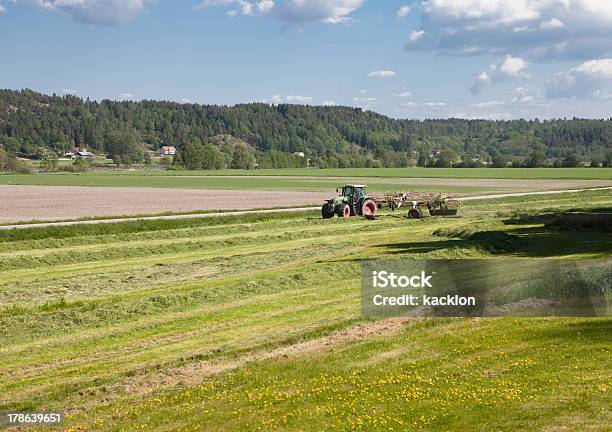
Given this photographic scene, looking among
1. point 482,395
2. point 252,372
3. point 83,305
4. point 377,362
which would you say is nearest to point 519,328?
point 377,362

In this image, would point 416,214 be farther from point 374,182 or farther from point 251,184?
point 374,182

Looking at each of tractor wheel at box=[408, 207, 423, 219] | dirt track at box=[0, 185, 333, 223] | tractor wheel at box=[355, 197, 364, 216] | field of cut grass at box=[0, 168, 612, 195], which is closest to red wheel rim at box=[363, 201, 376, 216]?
tractor wheel at box=[355, 197, 364, 216]

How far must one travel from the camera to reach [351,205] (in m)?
53.2

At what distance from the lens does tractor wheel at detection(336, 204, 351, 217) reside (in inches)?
2063

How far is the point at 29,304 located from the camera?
21953 mm

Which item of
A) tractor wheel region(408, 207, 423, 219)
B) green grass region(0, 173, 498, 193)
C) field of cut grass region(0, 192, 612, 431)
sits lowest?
field of cut grass region(0, 192, 612, 431)

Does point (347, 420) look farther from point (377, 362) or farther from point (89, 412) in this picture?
point (89, 412)

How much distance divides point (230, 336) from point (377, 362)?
4344 millimetres

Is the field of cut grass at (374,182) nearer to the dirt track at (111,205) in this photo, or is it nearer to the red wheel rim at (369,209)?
the dirt track at (111,205)

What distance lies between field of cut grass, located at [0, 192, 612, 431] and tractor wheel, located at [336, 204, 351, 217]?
22.8 metres

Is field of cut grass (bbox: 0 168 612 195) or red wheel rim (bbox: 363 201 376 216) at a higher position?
field of cut grass (bbox: 0 168 612 195)

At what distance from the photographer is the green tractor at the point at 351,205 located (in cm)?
5244

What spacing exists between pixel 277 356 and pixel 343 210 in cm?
3767

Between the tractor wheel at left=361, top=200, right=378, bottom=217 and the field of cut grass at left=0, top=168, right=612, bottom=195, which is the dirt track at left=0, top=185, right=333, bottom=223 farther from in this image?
the field of cut grass at left=0, top=168, right=612, bottom=195
